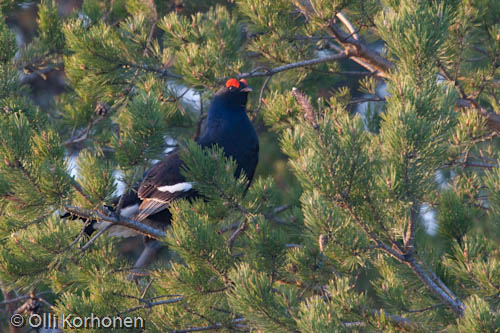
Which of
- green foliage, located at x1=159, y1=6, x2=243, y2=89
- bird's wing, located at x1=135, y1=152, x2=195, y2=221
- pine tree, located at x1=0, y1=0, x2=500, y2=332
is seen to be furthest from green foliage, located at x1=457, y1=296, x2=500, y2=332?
bird's wing, located at x1=135, y1=152, x2=195, y2=221

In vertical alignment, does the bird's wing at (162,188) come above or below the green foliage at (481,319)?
below

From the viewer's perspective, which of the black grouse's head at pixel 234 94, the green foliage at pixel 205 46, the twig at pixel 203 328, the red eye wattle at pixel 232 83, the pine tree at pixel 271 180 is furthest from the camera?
the black grouse's head at pixel 234 94

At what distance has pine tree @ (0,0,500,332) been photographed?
2.21 meters

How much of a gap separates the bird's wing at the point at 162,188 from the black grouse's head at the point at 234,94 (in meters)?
0.61

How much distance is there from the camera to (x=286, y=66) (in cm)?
371

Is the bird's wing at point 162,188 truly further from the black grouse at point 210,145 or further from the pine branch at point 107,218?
the pine branch at point 107,218

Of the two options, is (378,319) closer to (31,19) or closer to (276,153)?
(276,153)

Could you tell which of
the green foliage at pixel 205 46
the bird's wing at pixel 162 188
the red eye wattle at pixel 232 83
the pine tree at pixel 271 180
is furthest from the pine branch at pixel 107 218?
the red eye wattle at pixel 232 83

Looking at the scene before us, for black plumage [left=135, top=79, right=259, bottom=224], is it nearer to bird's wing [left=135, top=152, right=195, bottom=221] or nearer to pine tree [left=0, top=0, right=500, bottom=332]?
bird's wing [left=135, top=152, right=195, bottom=221]

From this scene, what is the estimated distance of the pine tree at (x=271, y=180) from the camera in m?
2.21

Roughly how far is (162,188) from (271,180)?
1.02 meters

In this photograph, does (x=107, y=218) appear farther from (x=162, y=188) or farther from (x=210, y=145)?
(x=210, y=145)

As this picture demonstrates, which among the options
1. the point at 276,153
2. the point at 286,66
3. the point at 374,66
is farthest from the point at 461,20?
the point at 276,153

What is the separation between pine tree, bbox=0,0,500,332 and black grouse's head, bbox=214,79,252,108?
0.19 metres
